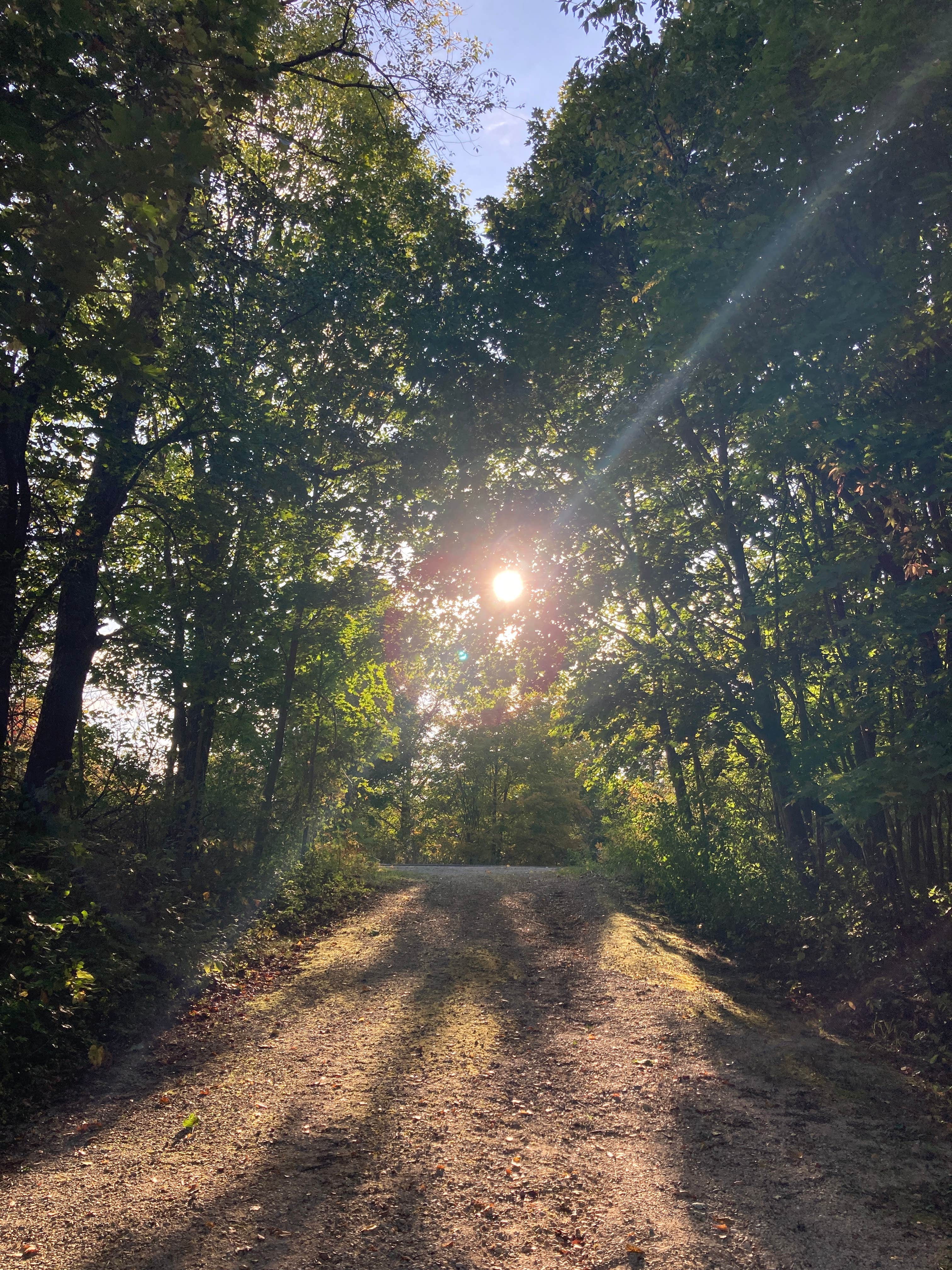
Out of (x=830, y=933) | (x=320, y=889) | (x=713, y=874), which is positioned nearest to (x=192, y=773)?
(x=320, y=889)

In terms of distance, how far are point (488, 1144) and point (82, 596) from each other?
743 cm

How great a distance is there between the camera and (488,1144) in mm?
4652

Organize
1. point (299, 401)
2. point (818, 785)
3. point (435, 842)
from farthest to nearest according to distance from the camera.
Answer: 1. point (435, 842)
2. point (299, 401)
3. point (818, 785)

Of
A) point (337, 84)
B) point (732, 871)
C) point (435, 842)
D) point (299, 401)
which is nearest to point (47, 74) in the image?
point (337, 84)

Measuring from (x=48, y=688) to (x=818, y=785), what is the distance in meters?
8.67

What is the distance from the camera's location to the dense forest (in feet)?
18.5

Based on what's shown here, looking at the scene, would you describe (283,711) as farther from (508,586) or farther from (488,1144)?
(488,1144)

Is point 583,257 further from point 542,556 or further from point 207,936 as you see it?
point 207,936

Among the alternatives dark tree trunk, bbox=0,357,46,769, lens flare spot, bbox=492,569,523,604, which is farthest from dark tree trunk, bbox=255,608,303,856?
dark tree trunk, bbox=0,357,46,769

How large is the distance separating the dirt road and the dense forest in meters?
1.01

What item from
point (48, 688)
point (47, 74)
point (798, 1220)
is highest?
point (47, 74)

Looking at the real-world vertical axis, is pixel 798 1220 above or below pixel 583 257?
below

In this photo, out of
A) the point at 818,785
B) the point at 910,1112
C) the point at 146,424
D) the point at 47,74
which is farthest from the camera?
the point at 146,424

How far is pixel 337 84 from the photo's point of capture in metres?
9.34
